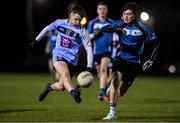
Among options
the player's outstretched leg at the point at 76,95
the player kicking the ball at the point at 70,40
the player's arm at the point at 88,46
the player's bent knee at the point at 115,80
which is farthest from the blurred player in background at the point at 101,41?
the player's outstretched leg at the point at 76,95

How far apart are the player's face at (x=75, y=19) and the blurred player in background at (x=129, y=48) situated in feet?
1.81

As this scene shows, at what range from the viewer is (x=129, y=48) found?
12.7 meters

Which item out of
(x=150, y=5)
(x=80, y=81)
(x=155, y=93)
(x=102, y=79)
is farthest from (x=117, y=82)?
(x=150, y=5)

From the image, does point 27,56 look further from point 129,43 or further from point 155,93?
point 129,43

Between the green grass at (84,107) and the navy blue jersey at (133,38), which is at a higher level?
the navy blue jersey at (133,38)

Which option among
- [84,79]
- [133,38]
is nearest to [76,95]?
[84,79]

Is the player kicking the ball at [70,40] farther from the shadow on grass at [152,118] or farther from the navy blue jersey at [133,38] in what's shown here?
the shadow on grass at [152,118]

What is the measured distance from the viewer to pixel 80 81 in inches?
475

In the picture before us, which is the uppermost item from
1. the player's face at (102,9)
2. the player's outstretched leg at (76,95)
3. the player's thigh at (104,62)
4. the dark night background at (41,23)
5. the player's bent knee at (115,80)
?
the dark night background at (41,23)

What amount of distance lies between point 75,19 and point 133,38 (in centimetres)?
121

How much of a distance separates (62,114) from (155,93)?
764 centimetres

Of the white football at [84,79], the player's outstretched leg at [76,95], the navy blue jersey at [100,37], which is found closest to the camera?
the player's outstretched leg at [76,95]

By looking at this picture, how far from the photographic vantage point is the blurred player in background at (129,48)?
12.4 m

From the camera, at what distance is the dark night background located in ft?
136
